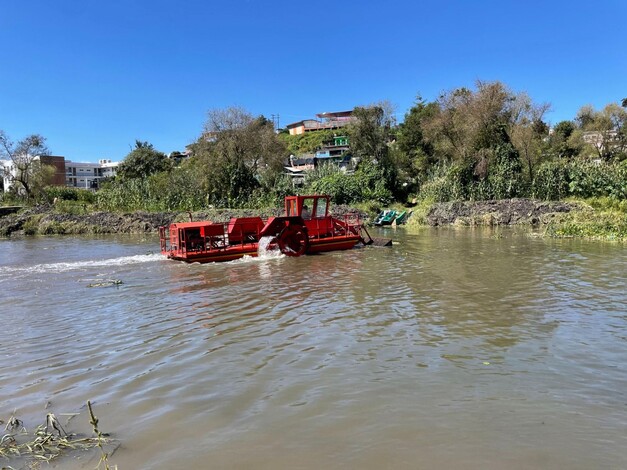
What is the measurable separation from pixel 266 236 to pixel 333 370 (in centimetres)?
1149

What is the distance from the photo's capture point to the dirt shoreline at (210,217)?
29.4 m

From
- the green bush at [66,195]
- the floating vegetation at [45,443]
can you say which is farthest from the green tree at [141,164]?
the floating vegetation at [45,443]

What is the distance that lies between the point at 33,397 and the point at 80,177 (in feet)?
371

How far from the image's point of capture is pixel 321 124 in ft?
454

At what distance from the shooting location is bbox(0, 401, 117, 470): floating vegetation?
11.6 feet

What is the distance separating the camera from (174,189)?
1628 inches

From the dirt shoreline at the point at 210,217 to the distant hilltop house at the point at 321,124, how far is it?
329ft

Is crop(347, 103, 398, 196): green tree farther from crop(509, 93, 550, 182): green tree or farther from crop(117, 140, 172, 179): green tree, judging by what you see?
crop(117, 140, 172, 179): green tree

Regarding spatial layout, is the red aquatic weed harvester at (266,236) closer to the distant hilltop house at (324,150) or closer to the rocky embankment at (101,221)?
the rocky embankment at (101,221)

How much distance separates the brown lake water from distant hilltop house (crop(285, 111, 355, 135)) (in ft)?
408

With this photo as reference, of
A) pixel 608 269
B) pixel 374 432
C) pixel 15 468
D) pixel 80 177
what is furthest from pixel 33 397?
pixel 80 177

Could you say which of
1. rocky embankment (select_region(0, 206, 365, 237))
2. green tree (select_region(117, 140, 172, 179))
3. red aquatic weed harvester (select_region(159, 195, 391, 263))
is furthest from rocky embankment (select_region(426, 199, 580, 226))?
green tree (select_region(117, 140, 172, 179))

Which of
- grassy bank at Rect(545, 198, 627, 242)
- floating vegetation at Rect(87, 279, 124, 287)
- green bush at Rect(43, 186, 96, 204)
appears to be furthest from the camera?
green bush at Rect(43, 186, 96, 204)

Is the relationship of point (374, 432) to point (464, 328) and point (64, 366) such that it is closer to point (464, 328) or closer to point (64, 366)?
point (464, 328)
